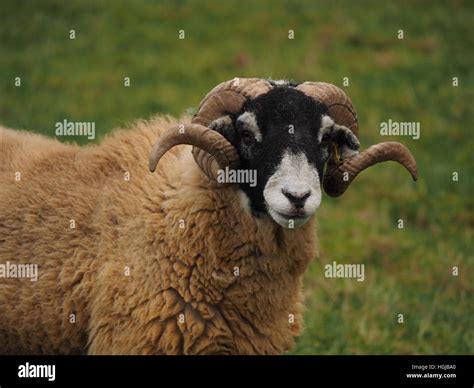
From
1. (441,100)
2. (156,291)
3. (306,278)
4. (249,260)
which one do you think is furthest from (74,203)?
(441,100)

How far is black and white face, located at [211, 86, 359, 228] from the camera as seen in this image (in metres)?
6.83

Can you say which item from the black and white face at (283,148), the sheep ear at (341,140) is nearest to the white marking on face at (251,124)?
the black and white face at (283,148)

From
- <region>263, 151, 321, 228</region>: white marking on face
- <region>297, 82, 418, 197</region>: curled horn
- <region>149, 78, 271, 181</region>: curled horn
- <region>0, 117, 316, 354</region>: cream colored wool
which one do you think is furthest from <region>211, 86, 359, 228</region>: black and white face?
<region>0, 117, 316, 354</region>: cream colored wool

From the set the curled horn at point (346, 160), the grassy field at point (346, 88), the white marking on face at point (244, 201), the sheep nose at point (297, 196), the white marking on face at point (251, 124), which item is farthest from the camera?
the grassy field at point (346, 88)

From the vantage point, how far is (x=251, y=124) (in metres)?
7.25

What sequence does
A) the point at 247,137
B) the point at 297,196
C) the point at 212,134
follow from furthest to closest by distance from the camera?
the point at 247,137 → the point at 212,134 → the point at 297,196

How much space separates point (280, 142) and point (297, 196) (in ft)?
1.79

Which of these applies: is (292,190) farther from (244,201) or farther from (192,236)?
(192,236)

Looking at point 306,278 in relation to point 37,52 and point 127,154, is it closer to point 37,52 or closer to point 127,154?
point 127,154

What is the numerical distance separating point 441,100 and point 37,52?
9.24 meters

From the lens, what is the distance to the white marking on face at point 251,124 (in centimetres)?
722

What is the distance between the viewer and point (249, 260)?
746 cm

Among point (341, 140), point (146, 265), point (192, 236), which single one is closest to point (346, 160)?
point (341, 140)

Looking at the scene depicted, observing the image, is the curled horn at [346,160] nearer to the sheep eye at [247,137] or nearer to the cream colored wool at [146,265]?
the cream colored wool at [146,265]
